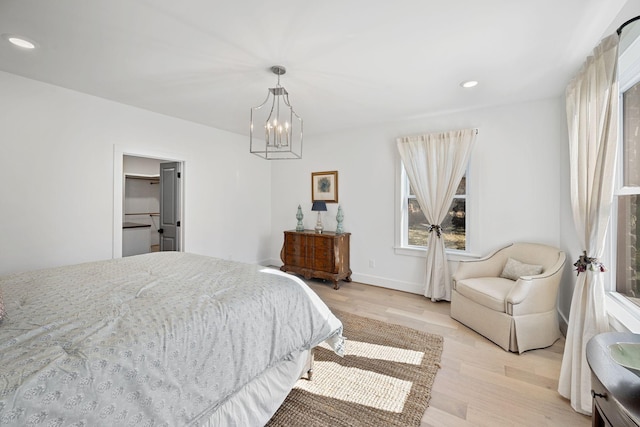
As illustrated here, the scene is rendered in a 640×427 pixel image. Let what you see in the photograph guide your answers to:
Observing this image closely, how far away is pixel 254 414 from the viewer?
1443mm

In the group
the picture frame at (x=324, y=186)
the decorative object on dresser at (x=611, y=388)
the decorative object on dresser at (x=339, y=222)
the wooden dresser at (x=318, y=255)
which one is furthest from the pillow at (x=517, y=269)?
the picture frame at (x=324, y=186)

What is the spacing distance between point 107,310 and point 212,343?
1.79 feet

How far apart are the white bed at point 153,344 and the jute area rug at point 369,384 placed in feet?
0.66

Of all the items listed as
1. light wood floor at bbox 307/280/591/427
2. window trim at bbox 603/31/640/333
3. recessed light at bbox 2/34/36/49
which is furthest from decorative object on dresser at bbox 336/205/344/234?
recessed light at bbox 2/34/36/49

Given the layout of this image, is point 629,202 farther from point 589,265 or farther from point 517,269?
point 517,269

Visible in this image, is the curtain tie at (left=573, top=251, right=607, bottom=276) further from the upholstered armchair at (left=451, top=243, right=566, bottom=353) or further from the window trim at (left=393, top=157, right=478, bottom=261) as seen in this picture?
the window trim at (left=393, top=157, right=478, bottom=261)

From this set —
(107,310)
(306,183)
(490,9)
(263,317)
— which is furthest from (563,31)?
(306,183)

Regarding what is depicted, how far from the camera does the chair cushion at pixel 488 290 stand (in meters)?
2.47

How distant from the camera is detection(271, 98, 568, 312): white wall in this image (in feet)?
9.97

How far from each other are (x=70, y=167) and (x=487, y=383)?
174 inches

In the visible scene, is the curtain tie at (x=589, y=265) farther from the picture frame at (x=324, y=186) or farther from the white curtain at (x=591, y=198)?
the picture frame at (x=324, y=186)

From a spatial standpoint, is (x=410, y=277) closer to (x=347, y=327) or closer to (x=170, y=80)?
(x=347, y=327)

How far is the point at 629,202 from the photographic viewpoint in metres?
1.82

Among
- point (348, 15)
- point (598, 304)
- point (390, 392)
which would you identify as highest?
point (348, 15)
